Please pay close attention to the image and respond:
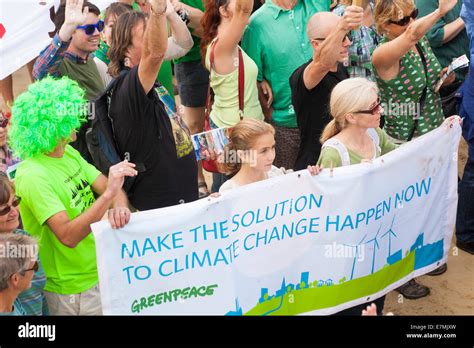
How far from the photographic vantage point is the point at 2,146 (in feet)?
16.4

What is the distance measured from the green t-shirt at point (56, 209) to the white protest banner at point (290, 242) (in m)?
0.24

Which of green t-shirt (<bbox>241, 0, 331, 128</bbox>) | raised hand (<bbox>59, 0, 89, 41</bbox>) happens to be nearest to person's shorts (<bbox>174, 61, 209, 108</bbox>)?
green t-shirt (<bbox>241, 0, 331, 128</bbox>)

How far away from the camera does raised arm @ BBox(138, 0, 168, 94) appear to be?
13.4 feet

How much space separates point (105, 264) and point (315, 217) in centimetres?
121

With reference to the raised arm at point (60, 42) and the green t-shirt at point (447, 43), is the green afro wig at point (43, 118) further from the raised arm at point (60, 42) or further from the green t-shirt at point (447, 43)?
the green t-shirt at point (447, 43)

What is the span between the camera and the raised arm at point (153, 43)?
409 cm

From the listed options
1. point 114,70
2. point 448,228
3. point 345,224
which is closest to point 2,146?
point 114,70

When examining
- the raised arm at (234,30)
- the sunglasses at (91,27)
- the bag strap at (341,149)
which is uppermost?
the sunglasses at (91,27)

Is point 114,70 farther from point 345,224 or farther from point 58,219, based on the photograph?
point 345,224

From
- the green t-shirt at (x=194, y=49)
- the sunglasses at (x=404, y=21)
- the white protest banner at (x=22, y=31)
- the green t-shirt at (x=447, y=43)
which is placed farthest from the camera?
the green t-shirt at (x=194, y=49)

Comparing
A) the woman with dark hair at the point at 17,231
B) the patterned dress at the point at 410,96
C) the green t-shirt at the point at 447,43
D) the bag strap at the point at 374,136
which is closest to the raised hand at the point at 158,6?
the woman with dark hair at the point at 17,231

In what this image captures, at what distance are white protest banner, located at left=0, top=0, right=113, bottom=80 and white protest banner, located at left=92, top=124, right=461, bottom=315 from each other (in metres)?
1.78
